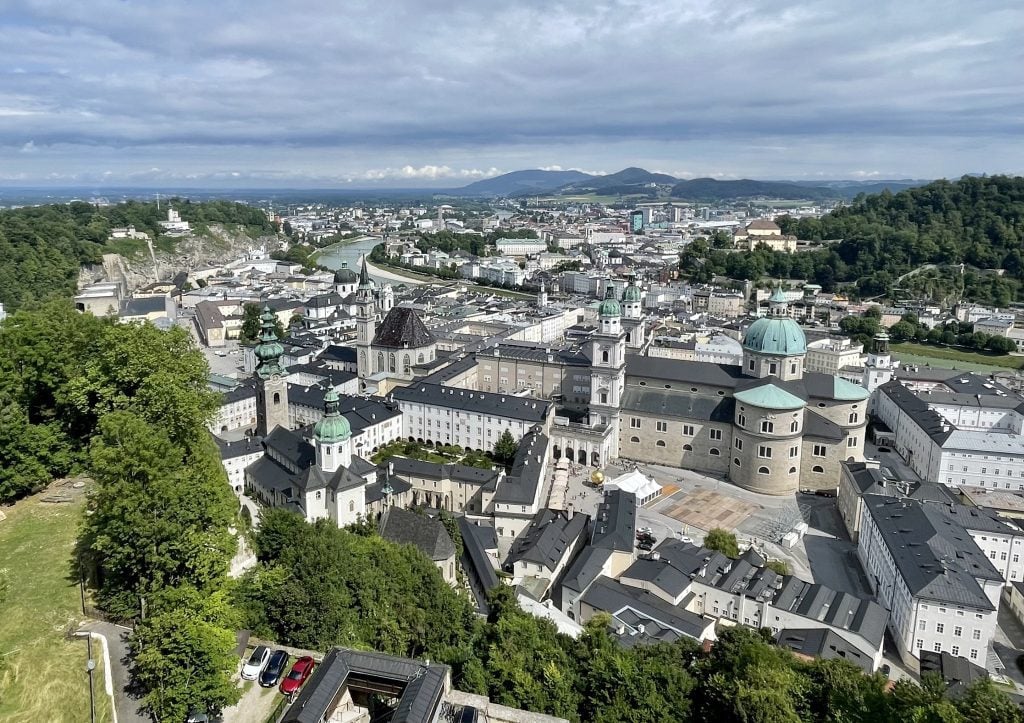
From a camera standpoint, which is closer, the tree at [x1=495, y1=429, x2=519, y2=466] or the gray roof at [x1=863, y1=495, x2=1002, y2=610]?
the gray roof at [x1=863, y1=495, x2=1002, y2=610]

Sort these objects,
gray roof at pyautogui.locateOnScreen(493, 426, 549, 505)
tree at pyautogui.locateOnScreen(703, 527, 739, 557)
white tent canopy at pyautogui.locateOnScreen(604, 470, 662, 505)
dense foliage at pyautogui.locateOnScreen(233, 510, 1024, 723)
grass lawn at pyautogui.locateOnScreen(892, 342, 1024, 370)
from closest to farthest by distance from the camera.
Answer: dense foliage at pyautogui.locateOnScreen(233, 510, 1024, 723), tree at pyautogui.locateOnScreen(703, 527, 739, 557), gray roof at pyautogui.locateOnScreen(493, 426, 549, 505), white tent canopy at pyautogui.locateOnScreen(604, 470, 662, 505), grass lawn at pyautogui.locateOnScreen(892, 342, 1024, 370)

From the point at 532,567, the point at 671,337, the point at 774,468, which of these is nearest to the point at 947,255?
the point at 671,337

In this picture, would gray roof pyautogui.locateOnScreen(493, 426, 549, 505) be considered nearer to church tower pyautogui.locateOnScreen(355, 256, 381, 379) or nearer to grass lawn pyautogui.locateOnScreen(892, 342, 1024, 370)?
church tower pyautogui.locateOnScreen(355, 256, 381, 379)

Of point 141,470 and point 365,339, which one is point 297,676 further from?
point 365,339

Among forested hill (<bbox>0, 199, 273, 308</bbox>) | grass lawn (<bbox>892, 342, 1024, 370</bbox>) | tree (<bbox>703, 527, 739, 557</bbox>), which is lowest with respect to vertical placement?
grass lawn (<bbox>892, 342, 1024, 370</bbox>)

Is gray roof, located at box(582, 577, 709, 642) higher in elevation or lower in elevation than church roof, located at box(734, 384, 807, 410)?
lower

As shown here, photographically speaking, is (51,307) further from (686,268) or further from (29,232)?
(686,268)

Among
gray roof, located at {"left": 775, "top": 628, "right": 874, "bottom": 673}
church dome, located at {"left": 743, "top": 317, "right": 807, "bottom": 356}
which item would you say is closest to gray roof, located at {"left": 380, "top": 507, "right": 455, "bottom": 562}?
gray roof, located at {"left": 775, "top": 628, "right": 874, "bottom": 673}

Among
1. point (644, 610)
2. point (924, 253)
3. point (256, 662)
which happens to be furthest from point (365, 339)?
point (924, 253)
